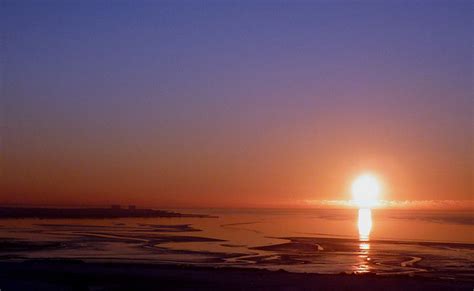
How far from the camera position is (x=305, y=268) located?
28.3 meters

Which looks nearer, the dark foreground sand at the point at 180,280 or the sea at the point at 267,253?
the dark foreground sand at the point at 180,280

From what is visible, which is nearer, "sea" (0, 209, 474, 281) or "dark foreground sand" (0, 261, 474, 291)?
"dark foreground sand" (0, 261, 474, 291)

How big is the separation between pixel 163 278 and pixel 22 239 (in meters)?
19.9

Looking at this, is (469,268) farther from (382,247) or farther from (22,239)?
(22,239)

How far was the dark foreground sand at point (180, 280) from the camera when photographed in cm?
2217

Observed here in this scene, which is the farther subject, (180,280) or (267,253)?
(267,253)

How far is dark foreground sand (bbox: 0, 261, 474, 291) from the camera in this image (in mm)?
22172

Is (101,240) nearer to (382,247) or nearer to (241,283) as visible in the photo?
(382,247)

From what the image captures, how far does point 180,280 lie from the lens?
2373 centimetres

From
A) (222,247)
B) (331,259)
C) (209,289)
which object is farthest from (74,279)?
(222,247)

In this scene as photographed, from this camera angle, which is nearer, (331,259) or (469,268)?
A: (469,268)

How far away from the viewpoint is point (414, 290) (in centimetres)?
2206

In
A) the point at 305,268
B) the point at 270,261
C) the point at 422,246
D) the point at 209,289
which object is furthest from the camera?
the point at 422,246

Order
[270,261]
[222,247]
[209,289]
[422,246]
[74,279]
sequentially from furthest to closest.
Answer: [422,246] < [222,247] < [270,261] < [74,279] < [209,289]
